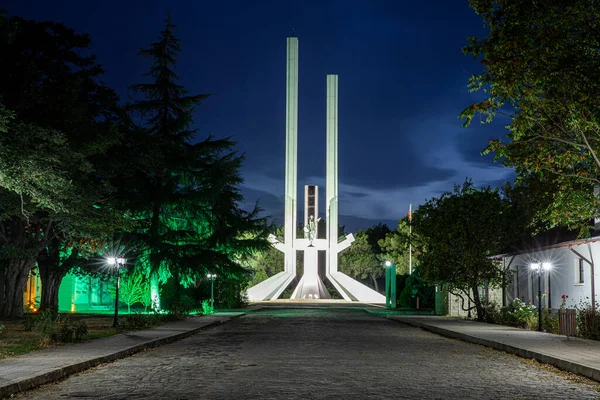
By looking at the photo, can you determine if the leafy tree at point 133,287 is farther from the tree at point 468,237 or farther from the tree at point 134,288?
the tree at point 468,237

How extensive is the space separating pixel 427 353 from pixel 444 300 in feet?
76.9

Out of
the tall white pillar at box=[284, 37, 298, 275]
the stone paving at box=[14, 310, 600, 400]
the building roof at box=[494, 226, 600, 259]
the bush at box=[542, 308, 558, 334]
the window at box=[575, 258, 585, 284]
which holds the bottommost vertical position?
the stone paving at box=[14, 310, 600, 400]

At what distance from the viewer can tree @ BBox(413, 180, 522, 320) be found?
30.4 m

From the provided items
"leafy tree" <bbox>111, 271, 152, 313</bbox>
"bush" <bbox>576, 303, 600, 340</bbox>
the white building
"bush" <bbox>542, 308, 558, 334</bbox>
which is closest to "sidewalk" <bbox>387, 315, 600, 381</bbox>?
"bush" <bbox>576, 303, 600, 340</bbox>

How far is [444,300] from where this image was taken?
129 feet

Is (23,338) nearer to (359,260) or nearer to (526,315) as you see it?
(526,315)

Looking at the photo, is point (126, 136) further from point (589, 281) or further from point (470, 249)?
point (589, 281)

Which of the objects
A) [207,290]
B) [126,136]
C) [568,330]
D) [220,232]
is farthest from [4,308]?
[568,330]

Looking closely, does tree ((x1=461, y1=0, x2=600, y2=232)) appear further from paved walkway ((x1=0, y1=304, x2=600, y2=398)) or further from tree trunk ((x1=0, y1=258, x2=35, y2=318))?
tree trunk ((x1=0, y1=258, x2=35, y2=318))

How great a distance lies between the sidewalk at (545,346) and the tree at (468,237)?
602cm

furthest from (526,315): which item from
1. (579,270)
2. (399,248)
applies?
(399,248)

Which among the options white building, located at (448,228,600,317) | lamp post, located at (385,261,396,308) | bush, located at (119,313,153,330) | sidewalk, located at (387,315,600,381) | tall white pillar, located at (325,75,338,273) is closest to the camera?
sidewalk, located at (387,315,600,381)

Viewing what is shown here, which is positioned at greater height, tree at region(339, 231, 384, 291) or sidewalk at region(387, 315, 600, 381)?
tree at region(339, 231, 384, 291)

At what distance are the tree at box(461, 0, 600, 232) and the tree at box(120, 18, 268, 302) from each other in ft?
70.6
